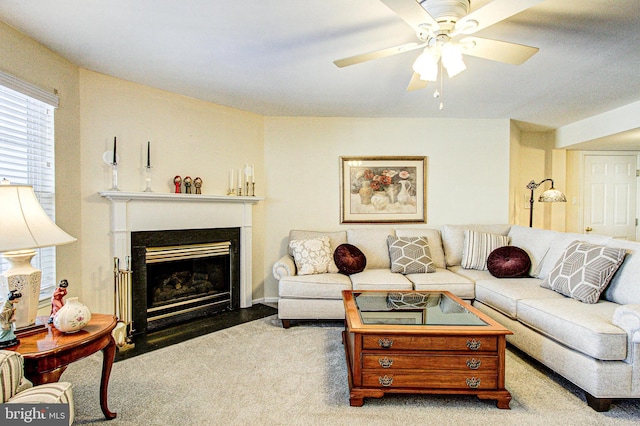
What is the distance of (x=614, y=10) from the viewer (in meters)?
1.85

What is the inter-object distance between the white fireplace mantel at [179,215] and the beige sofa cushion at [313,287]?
0.82m

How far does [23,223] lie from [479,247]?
384 cm

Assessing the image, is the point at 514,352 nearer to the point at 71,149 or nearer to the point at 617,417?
the point at 617,417

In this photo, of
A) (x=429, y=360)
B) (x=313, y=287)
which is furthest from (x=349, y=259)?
(x=429, y=360)

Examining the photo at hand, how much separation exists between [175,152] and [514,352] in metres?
3.60

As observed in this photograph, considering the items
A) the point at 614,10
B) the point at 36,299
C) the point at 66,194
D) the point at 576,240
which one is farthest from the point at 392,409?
the point at 66,194

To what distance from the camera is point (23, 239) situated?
147cm

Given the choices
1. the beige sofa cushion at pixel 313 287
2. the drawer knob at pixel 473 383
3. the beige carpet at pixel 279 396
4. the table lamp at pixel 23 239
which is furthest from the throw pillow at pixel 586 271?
the table lamp at pixel 23 239

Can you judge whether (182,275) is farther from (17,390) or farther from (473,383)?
(473,383)

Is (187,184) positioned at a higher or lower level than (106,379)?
higher

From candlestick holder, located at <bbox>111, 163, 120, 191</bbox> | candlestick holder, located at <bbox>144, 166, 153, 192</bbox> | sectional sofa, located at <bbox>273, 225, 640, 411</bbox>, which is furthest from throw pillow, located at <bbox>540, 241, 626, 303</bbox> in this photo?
candlestick holder, located at <bbox>111, 163, 120, 191</bbox>

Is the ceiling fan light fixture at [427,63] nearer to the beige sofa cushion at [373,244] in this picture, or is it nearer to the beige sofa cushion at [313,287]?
the beige sofa cushion at [313,287]

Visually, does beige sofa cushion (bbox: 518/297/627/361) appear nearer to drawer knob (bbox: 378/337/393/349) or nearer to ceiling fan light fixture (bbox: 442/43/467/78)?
drawer knob (bbox: 378/337/393/349)

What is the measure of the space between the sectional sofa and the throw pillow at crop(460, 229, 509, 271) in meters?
0.01
